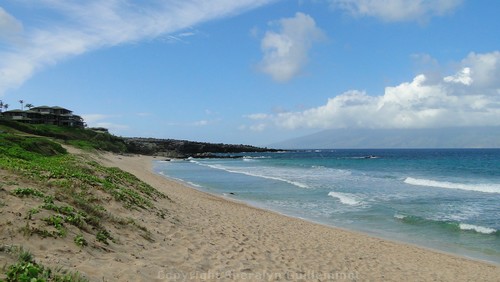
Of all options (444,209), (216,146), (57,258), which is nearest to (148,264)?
(57,258)

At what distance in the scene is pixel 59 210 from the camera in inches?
360

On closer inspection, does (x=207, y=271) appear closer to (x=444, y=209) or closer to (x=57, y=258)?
(x=57, y=258)

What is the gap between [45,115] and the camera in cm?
9256

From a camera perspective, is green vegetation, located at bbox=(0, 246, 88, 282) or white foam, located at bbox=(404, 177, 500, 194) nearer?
green vegetation, located at bbox=(0, 246, 88, 282)

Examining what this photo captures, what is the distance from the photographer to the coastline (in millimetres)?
9055

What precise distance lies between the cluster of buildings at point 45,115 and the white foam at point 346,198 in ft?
267

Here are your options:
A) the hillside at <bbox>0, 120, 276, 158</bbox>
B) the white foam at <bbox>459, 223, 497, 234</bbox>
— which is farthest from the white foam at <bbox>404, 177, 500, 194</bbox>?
the hillside at <bbox>0, 120, 276, 158</bbox>

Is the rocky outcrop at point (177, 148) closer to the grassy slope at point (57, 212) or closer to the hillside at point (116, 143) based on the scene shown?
the hillside at point (116, 143)

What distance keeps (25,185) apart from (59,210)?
2.66 metres

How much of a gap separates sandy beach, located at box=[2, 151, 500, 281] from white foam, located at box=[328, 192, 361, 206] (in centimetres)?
886

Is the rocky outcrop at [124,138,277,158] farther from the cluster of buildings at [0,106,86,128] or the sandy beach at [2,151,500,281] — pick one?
the sandy beach at [2,151,500,281]

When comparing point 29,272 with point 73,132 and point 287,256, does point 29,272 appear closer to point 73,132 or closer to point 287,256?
point 287,256

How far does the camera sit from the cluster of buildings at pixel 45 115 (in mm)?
85625

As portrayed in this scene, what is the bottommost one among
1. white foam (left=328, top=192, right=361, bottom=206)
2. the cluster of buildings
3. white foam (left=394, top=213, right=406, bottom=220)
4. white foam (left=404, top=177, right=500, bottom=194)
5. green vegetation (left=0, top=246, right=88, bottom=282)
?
white foam (left=394, top=213, right=406, bottom=220)
